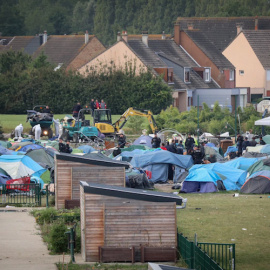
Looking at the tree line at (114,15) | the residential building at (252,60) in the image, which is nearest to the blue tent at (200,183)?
the residential building at (252,60)

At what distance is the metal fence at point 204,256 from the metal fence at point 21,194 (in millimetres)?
9533

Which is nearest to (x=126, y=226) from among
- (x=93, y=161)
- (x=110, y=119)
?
(x=93, y=161)

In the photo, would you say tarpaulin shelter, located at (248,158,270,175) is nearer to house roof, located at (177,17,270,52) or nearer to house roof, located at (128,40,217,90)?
house roof, located at (128,40,217,90)

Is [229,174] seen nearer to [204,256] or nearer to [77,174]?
[77,174]

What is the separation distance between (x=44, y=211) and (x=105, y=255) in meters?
5.99

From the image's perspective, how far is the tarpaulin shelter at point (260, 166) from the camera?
1200 inches

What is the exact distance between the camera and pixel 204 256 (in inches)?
641

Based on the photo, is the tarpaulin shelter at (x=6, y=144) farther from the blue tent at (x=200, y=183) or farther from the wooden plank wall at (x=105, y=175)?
the wooden plank wall at (x=105, y=175)

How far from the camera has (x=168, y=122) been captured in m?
51.5

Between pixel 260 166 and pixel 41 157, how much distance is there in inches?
360

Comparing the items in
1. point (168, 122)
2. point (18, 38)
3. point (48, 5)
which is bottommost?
point (168, 122)

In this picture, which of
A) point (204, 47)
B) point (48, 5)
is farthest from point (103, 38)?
point (204, 47)

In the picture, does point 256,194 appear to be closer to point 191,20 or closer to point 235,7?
point 191,20

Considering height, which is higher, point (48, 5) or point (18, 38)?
point (48, 5)
